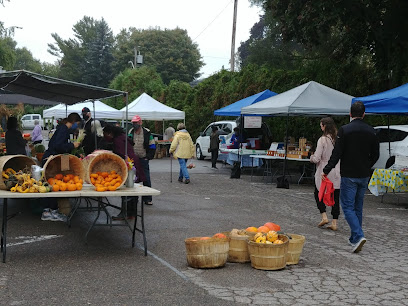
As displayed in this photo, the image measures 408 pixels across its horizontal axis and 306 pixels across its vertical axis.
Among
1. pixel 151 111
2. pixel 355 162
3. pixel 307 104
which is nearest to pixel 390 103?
pixel 307 104

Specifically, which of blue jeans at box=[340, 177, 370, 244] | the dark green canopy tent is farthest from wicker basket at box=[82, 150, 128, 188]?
blue jeans at box=[340, 177, 370, 244]

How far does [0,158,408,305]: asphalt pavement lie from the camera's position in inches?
224

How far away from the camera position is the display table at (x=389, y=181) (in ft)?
41.6

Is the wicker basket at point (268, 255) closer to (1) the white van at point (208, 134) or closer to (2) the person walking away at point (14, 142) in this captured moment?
(2) the person walking away at point (14, 142)

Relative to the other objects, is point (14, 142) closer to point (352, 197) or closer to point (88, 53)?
point (352, 197)

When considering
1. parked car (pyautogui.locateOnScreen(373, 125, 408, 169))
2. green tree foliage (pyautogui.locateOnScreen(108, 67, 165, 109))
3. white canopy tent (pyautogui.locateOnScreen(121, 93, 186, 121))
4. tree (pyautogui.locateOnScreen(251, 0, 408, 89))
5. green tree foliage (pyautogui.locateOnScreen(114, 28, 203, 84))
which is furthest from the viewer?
green tree foliage (pyautogui.locateOnScreen(114, 28, 203, 84))

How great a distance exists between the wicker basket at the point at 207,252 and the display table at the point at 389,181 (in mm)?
7126

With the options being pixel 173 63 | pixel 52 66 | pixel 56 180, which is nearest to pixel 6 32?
pixel 56 180

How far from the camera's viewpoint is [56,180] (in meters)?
7.49

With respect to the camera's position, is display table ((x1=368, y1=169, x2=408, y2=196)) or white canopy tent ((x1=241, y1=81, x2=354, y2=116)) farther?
white canopy tent ((x1=241, y1=81, x2=354, y2=116))

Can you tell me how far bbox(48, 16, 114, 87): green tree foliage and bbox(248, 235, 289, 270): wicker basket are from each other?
74.1 metres

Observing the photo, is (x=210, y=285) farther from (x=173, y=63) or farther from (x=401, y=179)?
(x=173, y=63)

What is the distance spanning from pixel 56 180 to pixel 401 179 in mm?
8232

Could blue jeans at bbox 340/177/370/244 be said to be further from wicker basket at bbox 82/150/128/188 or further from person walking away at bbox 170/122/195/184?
person walking away at bbox 170/122/195/184
